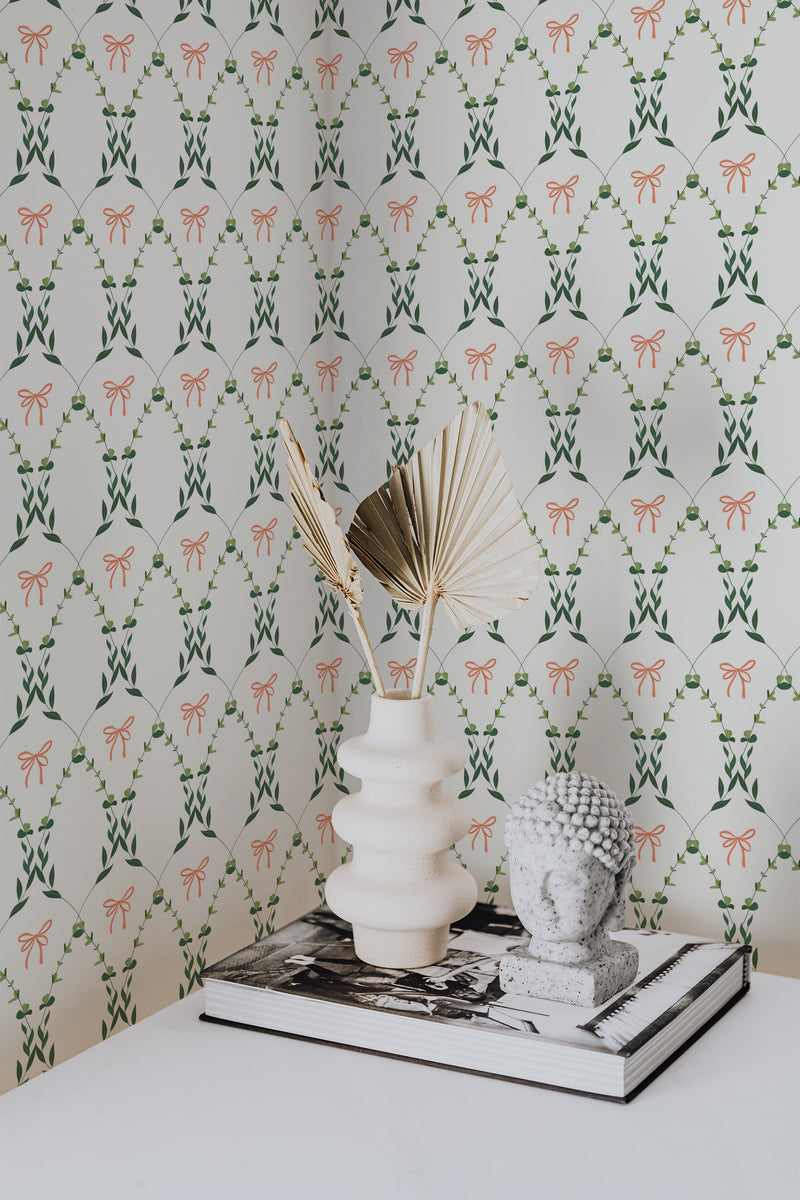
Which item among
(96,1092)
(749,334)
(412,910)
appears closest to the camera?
(96,1092)

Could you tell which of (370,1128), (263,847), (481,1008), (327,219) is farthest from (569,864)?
(327,219)

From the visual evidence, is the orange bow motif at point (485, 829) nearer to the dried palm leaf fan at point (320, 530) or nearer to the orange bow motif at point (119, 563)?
the dried palm leaf fan at point (320, 530)

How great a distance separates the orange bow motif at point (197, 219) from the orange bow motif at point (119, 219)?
83 millimetres

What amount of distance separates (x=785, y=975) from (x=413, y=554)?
2.06 ft

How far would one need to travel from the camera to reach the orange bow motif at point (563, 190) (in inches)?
52.3

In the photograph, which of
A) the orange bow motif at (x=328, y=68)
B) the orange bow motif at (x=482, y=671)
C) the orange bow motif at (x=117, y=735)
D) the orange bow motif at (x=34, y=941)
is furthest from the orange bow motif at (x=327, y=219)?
the orange bow motif at (x=34, y=941)

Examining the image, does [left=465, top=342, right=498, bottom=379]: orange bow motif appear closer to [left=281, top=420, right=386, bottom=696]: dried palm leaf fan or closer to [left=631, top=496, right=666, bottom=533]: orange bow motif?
[left=631, top=496, right=666, bottom=533]: orange bow motif

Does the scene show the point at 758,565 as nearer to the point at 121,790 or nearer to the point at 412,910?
the point at 412,910

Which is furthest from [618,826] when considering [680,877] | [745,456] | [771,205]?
[771,205]

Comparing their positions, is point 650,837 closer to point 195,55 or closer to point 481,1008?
point 481,1008

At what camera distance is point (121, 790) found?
1.19 m

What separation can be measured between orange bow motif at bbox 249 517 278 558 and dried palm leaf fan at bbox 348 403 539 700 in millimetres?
218

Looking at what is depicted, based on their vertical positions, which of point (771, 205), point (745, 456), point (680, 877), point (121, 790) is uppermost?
point (771, 205)

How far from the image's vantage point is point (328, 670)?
153 centimetres
